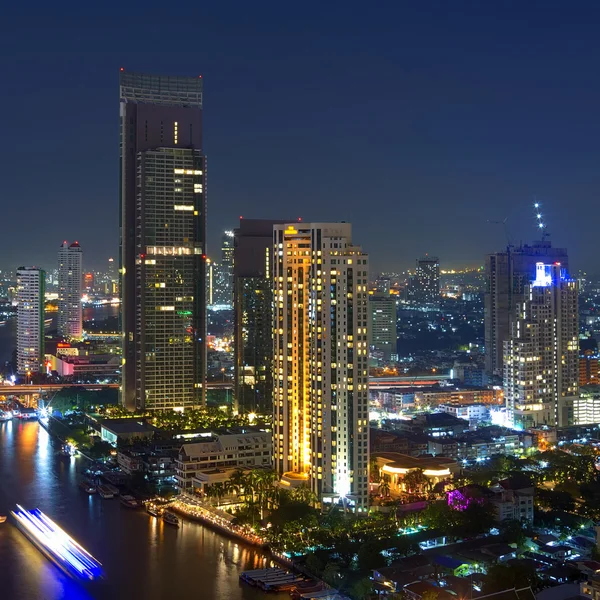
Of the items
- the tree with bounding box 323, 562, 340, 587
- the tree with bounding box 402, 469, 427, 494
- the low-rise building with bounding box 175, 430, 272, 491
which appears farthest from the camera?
the low-rise building with bounding box 175, 430, 272, 491

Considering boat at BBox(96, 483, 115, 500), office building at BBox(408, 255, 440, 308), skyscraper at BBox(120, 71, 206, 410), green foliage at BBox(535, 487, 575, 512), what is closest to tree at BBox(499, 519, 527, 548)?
green foliage at BBox(535, 487, 575, 512)

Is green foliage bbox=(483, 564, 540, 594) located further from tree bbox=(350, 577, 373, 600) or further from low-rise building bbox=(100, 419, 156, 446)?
low-rise building bbox=(100, 419, 156, 446)

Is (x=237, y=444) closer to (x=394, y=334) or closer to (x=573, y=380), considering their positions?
(x=573, y=380)

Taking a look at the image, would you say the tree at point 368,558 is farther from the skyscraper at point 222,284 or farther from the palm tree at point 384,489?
the skyscraper at point 222,284

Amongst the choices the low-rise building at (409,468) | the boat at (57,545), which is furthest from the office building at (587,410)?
the boat at (57,545)

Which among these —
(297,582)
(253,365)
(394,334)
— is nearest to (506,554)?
(297,582)

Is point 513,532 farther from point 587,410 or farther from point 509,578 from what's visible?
point 587,410
